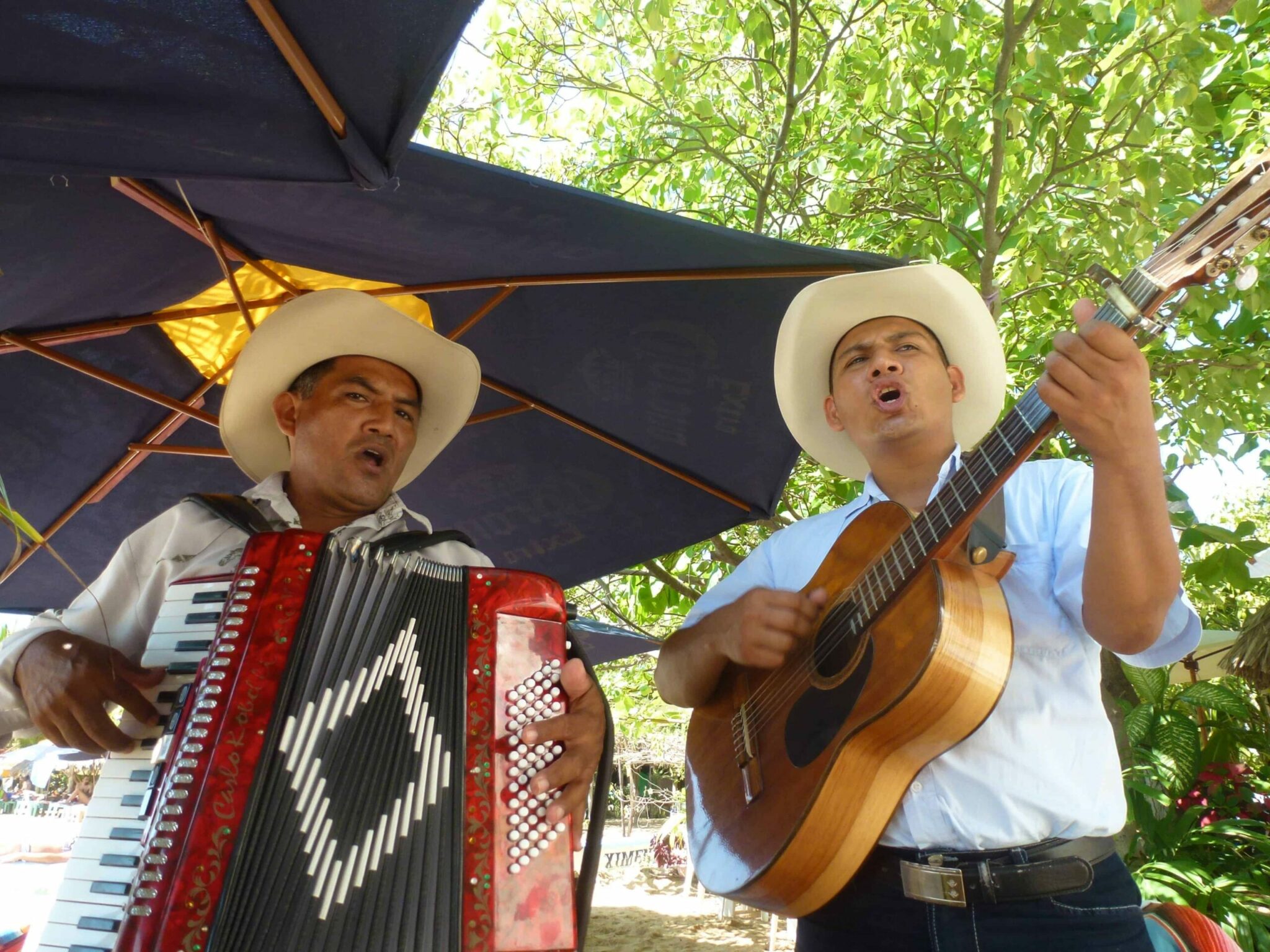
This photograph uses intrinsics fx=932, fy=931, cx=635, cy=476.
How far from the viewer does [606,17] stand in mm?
4559

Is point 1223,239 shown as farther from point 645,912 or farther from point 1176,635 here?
point 645,912

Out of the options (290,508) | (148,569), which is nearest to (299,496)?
(290,508)

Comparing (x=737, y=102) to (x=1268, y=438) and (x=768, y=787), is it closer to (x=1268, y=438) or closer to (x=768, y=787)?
(x=1268, y=438)

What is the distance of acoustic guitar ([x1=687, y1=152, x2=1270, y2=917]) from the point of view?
60.2 inches

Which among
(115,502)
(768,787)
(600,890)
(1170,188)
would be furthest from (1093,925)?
(600,890)

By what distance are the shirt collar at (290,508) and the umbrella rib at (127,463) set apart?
803 millimetres

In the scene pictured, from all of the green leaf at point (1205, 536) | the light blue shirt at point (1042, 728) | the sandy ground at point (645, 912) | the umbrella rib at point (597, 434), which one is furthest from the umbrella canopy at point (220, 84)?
the sandy ground at point (645, 912)

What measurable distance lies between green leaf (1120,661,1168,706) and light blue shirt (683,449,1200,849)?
4.88 metres

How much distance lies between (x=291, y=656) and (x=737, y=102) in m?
4.60

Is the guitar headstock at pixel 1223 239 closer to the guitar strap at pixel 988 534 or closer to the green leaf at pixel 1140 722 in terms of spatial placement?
the guitar strap at pixel 988 534

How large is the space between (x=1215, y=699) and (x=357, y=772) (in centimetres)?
643

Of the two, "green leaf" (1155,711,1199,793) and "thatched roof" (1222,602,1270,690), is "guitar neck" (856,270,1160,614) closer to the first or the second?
"thatched roof" (1222,602,1270,690)

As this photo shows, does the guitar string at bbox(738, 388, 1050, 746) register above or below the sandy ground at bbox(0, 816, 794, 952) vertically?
below

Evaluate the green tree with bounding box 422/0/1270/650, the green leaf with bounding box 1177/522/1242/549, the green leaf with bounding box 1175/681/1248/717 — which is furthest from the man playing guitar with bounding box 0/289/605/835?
the green leaf with bounding box 1175/681/1248/717
